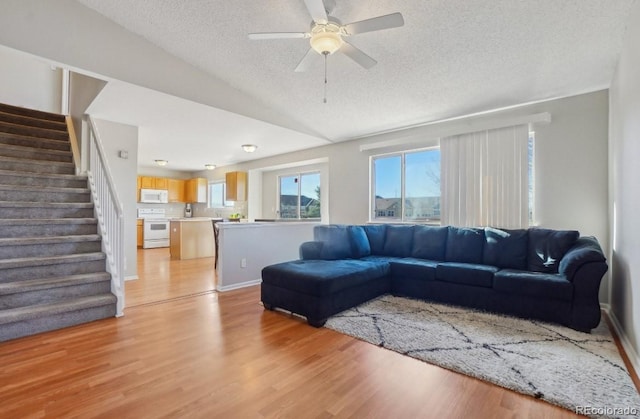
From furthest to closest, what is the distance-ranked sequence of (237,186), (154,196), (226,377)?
(154,196), (237,186), (226,377)

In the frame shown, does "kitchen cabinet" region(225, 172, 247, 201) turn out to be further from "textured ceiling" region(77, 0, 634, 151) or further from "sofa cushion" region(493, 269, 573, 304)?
"sofa cushion" region(493, 269, 573, 304)

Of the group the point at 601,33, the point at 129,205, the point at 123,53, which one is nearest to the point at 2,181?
the point at 129,205

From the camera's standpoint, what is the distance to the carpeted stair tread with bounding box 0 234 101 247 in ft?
9.80

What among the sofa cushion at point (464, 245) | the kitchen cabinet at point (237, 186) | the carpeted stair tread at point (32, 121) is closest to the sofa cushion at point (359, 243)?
the sofa cushion at point (464, 245)

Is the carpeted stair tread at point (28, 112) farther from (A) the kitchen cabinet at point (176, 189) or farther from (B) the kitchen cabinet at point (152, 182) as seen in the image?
(A) the kitchen cabinet at point (176, 189)

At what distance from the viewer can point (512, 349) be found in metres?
2.34

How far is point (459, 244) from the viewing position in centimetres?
388

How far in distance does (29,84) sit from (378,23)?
6584 mm

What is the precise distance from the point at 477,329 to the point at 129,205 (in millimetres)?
4897

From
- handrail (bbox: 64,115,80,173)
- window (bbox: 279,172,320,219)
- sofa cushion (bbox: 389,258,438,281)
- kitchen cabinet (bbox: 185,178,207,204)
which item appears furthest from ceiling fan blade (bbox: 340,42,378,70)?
kitchen cabinet (bbox: 185,178,207,204)

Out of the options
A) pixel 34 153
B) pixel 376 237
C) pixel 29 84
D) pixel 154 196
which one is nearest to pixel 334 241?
pixel 376 237

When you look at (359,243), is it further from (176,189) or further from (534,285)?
(176,189)

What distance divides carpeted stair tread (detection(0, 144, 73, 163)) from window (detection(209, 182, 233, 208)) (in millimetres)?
Answer: 4554

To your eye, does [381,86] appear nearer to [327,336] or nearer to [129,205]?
[327,336]
